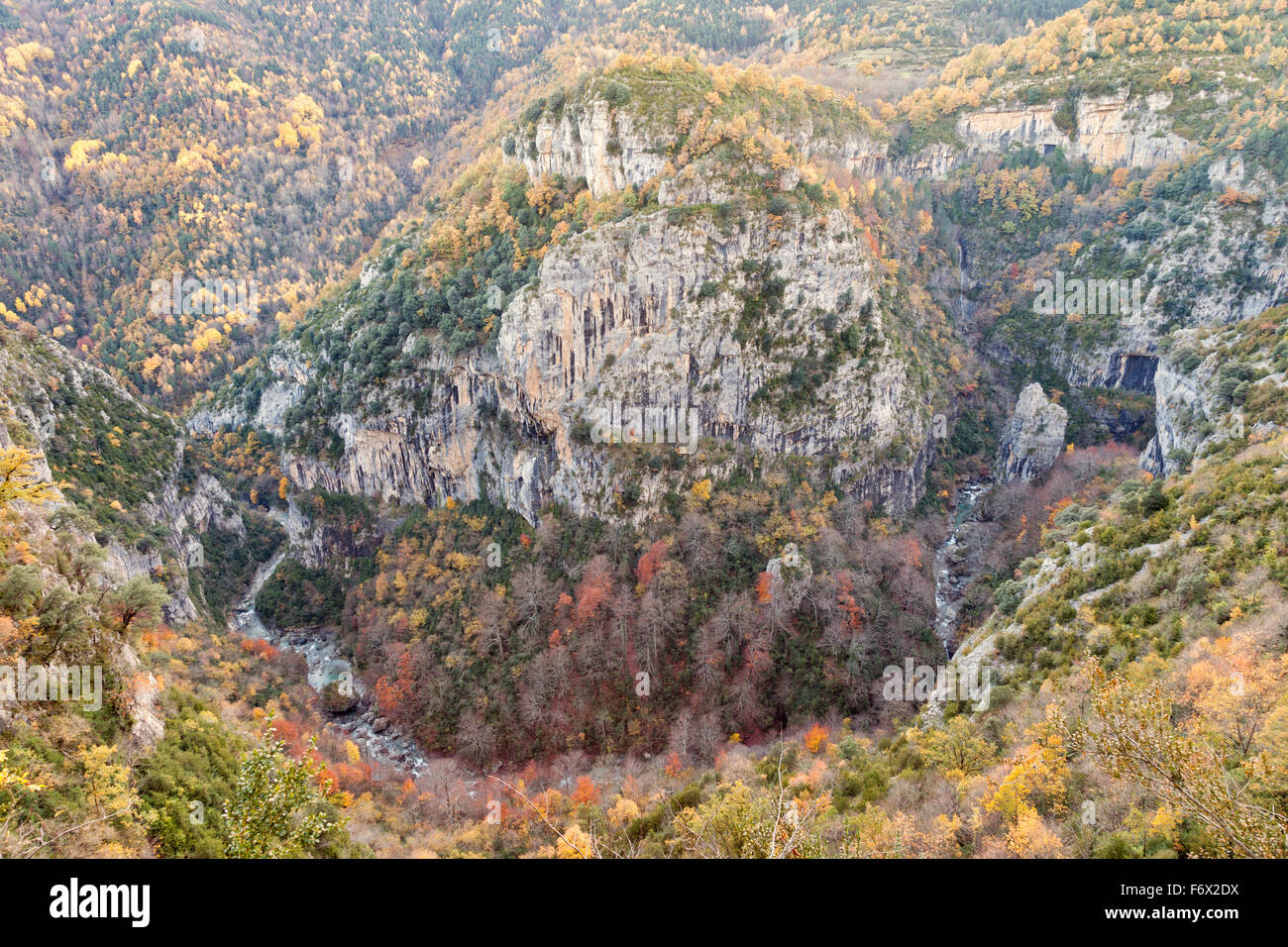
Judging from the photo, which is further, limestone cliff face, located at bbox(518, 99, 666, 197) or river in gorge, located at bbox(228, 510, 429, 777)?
limestone cliff face, located at bbox(518, 99, 666, 197)

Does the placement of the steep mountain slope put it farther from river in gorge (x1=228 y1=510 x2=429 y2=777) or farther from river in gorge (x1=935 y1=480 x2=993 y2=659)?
river in gorge (x1=228 y1=510 x2=429 y2=777)

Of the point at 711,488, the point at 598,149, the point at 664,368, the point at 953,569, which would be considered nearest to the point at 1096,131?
the point at 953,569

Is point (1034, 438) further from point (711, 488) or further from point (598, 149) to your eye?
point (598, 149)

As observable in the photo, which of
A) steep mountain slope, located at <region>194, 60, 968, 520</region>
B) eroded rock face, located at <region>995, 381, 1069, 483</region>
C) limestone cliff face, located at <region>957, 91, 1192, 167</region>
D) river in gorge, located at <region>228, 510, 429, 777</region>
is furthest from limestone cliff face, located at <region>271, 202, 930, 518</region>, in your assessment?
limestone cliff face, located at <region>957, 91, 1192, 167</region>

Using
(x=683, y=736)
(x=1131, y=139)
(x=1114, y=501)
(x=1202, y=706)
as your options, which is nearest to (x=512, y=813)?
(x=683, y=736)
